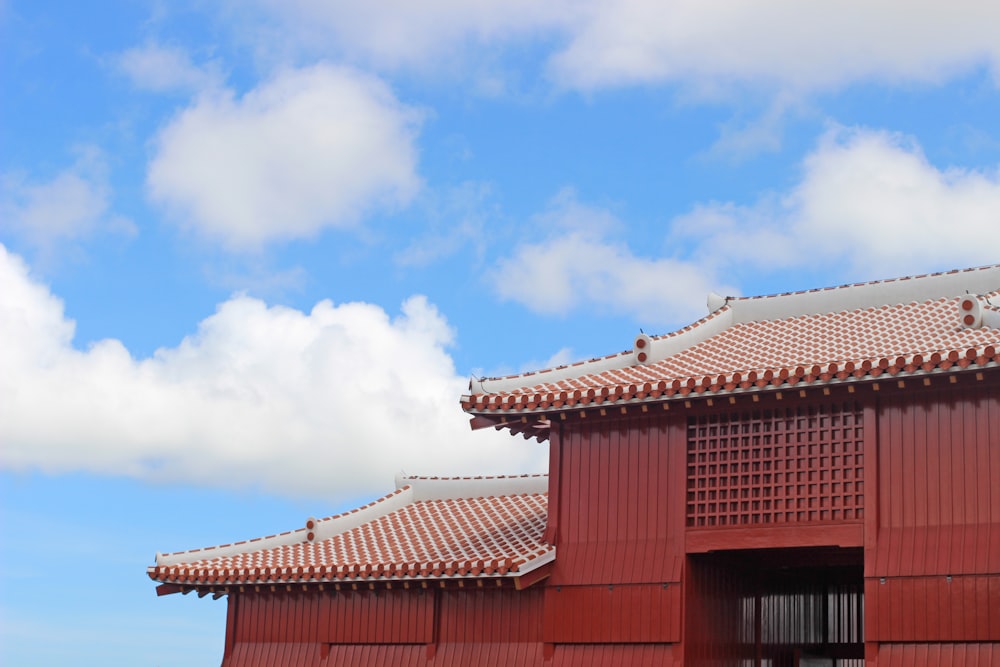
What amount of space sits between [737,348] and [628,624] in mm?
4916

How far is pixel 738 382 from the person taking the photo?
1736 centimetres

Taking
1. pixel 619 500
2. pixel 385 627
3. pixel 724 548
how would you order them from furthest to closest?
pixel 385 627
pixel 619 500
pixel 724 548

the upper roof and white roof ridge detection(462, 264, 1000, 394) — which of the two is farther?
white roof ridge detection(462, 264, 1000, 394)

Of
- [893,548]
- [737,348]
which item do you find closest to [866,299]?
[737,348]

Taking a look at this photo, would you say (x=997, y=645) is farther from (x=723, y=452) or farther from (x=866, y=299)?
(x=866, y=299)

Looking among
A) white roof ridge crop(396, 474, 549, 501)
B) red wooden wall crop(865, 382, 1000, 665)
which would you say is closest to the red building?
red wooden wall crop(865, 382, 1000, 665)

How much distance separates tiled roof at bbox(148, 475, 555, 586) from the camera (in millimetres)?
19719

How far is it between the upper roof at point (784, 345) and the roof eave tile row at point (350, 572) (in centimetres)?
222

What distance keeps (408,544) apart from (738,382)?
7204 mm

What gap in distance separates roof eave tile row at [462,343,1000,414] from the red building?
3 cm

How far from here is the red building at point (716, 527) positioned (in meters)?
16.4

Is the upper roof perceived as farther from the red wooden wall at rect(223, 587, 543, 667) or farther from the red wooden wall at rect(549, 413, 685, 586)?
the red wooden wall at rect(223, 587, 543, 667)

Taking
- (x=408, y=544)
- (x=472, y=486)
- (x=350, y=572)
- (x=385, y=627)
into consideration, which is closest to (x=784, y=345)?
(x=408, y=544)

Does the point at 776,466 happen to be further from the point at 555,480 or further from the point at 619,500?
the point at 555,480
